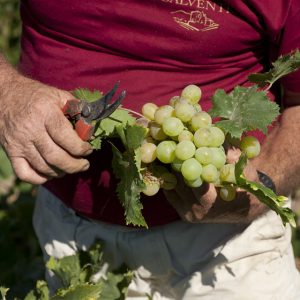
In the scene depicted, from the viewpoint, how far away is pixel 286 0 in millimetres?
1974

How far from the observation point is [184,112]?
167 cm

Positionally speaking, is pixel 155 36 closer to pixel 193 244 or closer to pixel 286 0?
pixel 286 0

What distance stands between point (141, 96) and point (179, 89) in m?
0.11

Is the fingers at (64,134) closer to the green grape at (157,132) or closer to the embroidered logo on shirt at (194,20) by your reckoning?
the green grape at (157,132)

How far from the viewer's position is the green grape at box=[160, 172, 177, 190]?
180cm

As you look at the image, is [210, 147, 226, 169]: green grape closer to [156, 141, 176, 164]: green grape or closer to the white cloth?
[156, 141, 176, 164]: green grape

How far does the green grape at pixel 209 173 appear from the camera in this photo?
1652 mm

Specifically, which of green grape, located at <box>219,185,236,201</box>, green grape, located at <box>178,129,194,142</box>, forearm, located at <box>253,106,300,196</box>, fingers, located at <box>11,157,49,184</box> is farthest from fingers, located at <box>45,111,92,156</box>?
forearm, located at <box>253,106,300,196</box>

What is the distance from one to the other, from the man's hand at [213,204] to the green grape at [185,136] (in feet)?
0.55

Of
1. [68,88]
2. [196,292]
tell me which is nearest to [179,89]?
[68,88]

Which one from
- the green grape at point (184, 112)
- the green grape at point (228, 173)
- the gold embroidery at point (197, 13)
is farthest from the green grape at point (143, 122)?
the gold embroidery at point (197, 13)

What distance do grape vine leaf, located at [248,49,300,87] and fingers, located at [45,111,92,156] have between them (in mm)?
457

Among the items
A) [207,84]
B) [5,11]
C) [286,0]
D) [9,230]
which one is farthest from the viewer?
[5,11]

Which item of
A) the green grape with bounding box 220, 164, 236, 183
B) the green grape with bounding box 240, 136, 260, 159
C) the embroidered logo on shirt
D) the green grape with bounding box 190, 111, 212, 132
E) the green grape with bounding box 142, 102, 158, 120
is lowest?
the green grape with bounding box 220, 164, 236, 183
